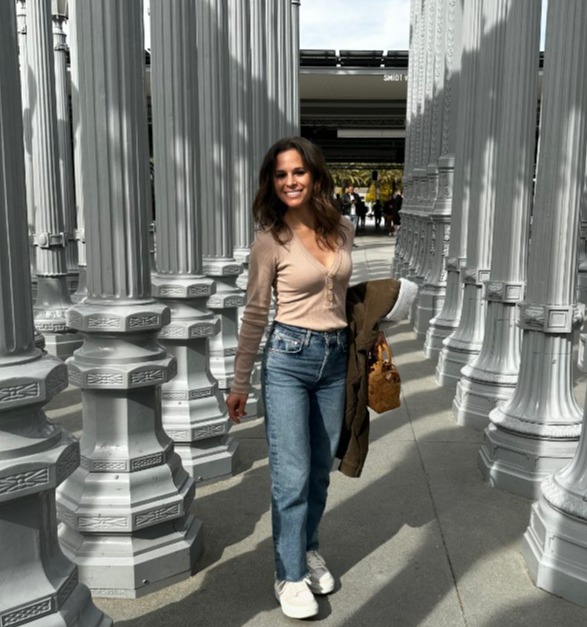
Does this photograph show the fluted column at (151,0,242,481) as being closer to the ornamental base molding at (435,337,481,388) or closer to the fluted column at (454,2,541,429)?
the fluted column at (454,2,541,429)

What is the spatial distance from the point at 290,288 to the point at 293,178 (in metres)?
0.46

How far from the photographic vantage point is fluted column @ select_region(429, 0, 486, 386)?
6.44 meters

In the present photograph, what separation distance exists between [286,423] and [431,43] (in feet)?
39.5

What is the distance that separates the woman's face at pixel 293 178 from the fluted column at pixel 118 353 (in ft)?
2.65

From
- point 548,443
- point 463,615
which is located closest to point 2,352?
point 463,615

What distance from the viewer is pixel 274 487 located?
2951 millimetres

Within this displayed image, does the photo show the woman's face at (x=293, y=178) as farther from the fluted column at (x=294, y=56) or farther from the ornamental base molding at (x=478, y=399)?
the fluted column at (x=294, y=56)

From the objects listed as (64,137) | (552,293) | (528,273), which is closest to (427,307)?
(528,273)

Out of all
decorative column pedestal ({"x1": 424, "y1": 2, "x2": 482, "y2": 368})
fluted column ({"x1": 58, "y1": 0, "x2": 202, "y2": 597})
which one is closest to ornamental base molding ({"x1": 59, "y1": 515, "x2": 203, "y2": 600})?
fluted column ({"x1": 58, "y1": 0, "x2": 202, "y2": 597})

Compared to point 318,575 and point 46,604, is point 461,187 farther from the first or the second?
point 46,604

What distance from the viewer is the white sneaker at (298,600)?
2.98 m

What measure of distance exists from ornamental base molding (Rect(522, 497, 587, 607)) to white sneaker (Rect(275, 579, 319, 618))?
1.16m

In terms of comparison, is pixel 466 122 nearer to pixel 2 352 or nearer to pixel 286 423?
pixel 286 423

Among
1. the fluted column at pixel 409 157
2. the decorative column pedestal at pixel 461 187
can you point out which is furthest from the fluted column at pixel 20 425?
the fluted column at pixel 409 157
